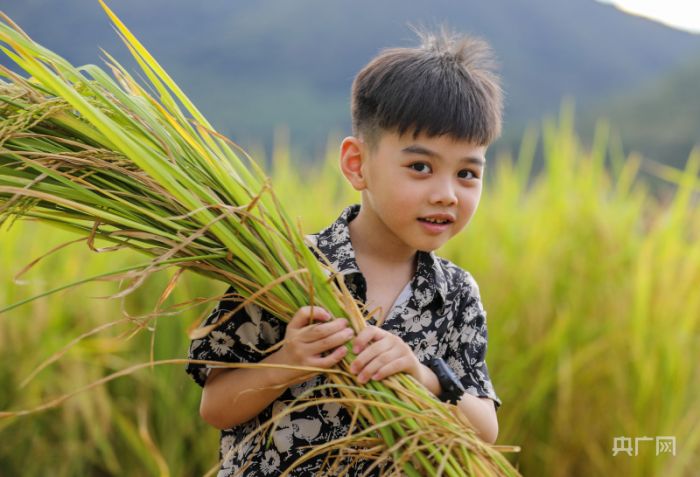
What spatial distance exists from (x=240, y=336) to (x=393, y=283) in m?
0.32

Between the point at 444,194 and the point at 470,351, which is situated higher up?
the point at 444,194

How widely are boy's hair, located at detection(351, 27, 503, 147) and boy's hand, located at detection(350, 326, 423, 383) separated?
379mm

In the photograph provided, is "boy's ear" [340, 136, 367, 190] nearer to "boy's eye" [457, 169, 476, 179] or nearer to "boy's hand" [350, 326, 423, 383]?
"boy's eye" [457, 169, 476, 179]

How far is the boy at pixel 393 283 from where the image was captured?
1.44m

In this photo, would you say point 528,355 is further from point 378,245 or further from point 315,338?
point 315,338

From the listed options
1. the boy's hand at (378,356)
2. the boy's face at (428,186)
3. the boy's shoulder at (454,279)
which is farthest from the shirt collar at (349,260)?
the boy's hand at (378,356)

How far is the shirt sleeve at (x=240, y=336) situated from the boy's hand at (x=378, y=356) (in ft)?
0.75

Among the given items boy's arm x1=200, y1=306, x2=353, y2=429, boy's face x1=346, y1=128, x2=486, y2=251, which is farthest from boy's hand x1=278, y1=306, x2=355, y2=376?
boy's face x1=346, y1=128, x2=486, y2=251

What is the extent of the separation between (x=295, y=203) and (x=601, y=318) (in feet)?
4.98

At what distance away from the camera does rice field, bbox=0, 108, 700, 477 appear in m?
3.15

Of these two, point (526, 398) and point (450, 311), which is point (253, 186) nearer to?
point (450, 311)

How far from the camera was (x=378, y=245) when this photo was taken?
5.39 ft

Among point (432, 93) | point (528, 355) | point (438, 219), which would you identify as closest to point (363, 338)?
Result: point (438, 219)

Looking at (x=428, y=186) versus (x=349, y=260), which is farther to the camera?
(x=349, y=260)
